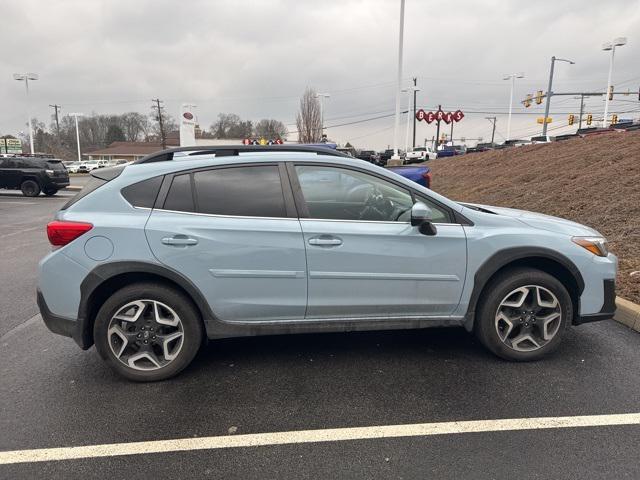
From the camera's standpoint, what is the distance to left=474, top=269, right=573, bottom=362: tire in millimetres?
3459

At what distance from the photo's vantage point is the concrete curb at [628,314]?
4207 millimetres

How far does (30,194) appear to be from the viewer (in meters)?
20.5

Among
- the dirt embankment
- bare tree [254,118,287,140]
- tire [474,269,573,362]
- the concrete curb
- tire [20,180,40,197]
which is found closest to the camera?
tire [474,269,573,362]

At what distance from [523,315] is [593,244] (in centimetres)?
79

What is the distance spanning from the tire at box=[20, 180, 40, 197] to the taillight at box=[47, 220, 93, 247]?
66.8ft

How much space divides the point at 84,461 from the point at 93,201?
172 cm

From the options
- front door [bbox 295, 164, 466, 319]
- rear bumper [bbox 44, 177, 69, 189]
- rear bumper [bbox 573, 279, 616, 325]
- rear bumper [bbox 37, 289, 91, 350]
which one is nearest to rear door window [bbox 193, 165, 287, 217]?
front door [bbox 295, 164, 466, 319]

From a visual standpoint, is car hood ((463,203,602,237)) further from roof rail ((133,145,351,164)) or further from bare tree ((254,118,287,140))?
bare tree ((254,118,287,140))

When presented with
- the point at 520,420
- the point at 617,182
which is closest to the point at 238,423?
the point at 520,420

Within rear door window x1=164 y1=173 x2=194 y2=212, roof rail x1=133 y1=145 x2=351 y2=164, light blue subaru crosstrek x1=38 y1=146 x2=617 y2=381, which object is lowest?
light blue subaru crosstrek x1=38 y1=146 x2=617 y2=381

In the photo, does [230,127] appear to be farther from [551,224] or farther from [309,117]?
[551,224]

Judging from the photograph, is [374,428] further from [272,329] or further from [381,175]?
[381,175]

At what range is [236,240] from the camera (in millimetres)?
3170

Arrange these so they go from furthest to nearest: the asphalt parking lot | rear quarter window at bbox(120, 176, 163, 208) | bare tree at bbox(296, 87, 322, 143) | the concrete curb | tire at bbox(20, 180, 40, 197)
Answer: bare tree at bbox(296, 87, 322, 143) < tire at bbox(20, 180, 40, 197) < the concrete curb < rear quarter window at bbox(120, 176, 163, 208) < the asphalt parking lot
